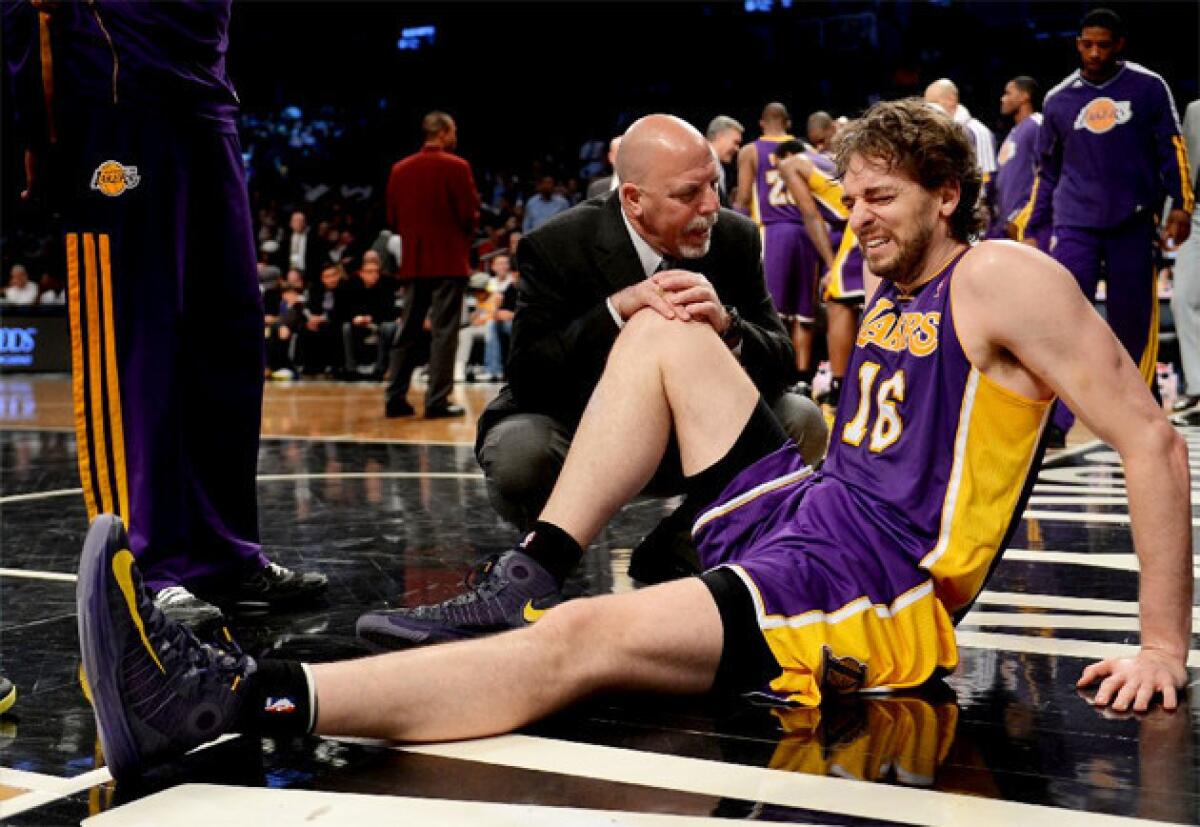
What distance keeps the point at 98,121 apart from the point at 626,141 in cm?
118

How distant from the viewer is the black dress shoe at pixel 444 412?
8659mm

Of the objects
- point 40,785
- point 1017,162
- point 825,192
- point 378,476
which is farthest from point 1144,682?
point 1017,162

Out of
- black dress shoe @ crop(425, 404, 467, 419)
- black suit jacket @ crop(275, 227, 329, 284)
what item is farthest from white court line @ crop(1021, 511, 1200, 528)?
black suit jacket @ crop(275, 227, 329, 284)

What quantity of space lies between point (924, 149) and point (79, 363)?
1928 millimetres

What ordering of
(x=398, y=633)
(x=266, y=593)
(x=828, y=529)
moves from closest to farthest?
(x=828, y=529), (x=398, y=633), (x=266, y=593)

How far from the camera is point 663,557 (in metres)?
3.43

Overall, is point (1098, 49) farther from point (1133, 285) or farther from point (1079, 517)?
point (1079, 517)

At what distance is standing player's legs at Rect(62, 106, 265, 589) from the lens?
10.6ft

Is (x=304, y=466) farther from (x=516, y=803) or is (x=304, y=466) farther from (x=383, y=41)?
(x=383, y=41)

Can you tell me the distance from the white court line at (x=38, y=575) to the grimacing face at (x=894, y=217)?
90.3 inches

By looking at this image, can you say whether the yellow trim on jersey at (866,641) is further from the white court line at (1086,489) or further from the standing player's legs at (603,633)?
the white court line at (1086,489)

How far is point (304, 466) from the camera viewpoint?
625 cm

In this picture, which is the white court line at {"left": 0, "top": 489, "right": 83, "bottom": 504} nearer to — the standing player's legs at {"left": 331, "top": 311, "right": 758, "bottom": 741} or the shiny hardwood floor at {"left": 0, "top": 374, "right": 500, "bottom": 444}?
the shiny hardwood floor at {"left": 0, "top": 374, "right": 500, "bottom": 444}

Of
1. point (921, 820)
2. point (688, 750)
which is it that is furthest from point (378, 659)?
point (921, 820)
